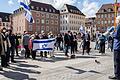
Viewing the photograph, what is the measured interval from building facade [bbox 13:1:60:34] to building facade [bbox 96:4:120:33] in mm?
19050

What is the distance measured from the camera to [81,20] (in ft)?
439

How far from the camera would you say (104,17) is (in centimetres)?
11519

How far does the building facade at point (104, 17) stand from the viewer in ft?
369

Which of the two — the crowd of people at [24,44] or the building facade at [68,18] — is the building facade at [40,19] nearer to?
the building facade at [68,18]

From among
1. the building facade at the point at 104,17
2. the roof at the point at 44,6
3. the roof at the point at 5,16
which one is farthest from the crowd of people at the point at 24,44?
the roof at the point at 5,16

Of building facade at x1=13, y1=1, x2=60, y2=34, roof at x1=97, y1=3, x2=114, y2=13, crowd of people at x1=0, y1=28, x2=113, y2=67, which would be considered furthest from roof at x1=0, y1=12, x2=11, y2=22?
crowd of people at x1=0, y1=28, x2=113, y2=67

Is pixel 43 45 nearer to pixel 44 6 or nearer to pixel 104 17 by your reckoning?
pixel 44 6

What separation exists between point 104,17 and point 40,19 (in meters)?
27.4

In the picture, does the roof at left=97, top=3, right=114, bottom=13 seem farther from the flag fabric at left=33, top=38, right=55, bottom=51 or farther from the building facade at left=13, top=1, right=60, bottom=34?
the flag fabric at left=33, top=38, right=55, bottom=51

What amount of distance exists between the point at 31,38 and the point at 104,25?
10135 cm

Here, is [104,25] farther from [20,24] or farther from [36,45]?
[36,45]

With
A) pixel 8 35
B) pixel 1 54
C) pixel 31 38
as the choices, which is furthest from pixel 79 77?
pixel 31 38

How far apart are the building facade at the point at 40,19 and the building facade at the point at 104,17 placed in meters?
19.0

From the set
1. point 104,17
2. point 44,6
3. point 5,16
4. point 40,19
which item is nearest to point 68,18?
point 44,6
